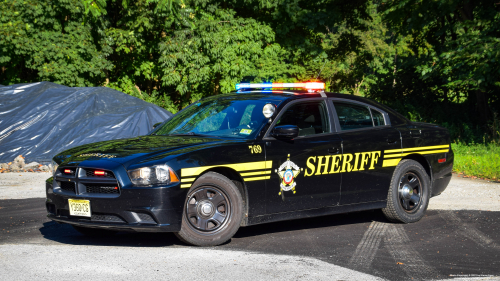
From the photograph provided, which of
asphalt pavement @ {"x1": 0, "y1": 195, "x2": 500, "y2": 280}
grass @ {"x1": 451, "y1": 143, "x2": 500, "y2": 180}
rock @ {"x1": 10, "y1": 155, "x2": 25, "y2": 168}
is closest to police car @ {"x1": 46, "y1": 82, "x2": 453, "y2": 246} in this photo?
asphalt pavement @ {"x1": 0, "y1": 195, "x2": 500, "y2": 280}

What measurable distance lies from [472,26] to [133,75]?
551 inches

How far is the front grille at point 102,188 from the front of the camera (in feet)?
17.9

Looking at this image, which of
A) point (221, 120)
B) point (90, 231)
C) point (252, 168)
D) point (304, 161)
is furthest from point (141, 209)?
point (304, 161)

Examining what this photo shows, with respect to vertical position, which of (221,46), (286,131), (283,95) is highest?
(221,46)

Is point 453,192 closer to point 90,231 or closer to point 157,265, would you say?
point 90,231

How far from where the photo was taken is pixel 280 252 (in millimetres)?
5680

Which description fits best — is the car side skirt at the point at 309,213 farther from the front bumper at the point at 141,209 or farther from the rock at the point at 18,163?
the rock at the point at 18,163

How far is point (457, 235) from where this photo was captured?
6637 mm

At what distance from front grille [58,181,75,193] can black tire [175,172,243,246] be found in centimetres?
111

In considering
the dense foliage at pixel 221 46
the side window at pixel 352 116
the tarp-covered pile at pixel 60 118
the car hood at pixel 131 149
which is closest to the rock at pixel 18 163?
the tarp-covered pile at pixel 60 118

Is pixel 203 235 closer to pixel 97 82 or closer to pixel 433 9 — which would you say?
pixel 433 9

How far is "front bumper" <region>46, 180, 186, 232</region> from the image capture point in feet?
17.6

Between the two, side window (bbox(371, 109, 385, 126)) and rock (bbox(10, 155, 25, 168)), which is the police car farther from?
rock (bbox(10, 155, 25, 168))

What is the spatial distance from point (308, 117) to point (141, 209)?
7.55ft
